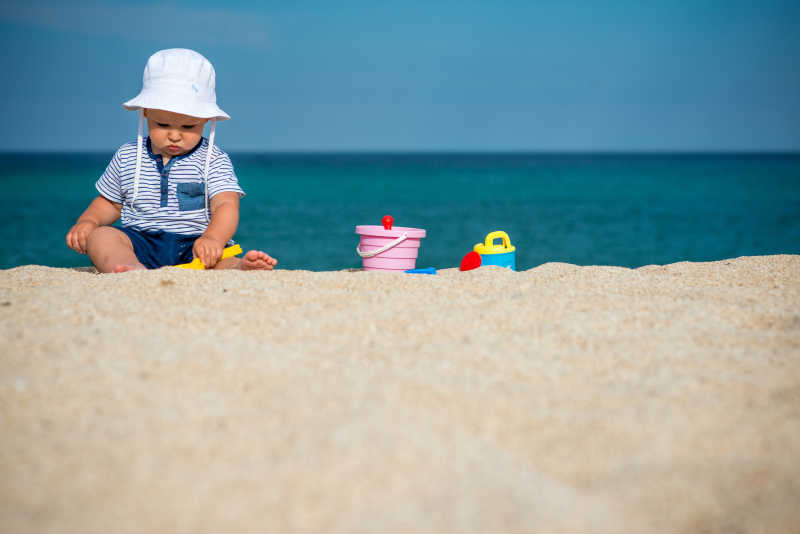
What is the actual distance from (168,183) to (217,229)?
0.46 metres

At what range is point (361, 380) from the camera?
5.51 ft

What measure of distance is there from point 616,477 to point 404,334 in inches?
33.9

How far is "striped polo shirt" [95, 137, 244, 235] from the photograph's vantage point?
3559 mm

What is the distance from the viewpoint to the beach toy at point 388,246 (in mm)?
3508

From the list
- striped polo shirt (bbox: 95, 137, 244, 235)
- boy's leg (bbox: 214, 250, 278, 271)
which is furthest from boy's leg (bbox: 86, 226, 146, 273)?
boy's leg (bbox: 214, 250, 278, 271)

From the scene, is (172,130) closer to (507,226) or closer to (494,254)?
(494,254)

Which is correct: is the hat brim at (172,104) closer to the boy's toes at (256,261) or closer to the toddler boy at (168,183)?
the toddler boy at (168,183)

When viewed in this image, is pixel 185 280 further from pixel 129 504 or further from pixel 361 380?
pixel 129 504

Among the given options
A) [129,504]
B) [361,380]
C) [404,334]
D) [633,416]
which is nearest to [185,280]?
[404,334]

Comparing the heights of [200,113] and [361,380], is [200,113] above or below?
above

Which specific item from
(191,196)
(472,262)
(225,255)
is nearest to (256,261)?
(225,255)

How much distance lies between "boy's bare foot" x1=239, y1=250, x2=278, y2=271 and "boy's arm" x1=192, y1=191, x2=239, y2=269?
0.43 feet

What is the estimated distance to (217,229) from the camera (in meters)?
→ 3.35

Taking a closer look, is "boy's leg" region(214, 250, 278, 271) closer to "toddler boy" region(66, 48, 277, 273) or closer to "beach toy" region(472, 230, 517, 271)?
"toddler boy" region(66, 48, 277, 273)
